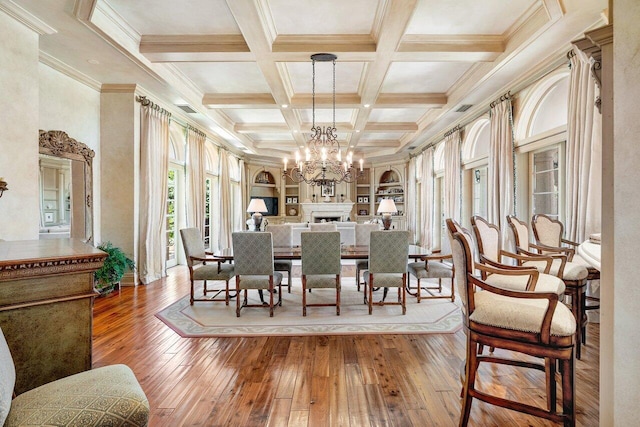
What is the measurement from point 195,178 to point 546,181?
20.0ft

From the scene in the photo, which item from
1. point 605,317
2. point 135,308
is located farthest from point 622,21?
point 135,308

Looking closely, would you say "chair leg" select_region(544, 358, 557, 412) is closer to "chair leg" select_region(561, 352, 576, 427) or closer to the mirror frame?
"chair leg" select_region(561, 352, 576, 427)

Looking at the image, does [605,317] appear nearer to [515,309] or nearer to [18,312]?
[515,309]

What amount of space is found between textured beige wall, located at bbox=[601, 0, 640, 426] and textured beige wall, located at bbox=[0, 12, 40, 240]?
14.4 ft

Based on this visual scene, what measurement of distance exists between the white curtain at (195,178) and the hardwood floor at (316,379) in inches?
139

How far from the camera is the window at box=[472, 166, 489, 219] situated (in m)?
6.01

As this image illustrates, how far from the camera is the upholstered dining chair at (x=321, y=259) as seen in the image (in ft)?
11.5

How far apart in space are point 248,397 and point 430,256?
2641 mm

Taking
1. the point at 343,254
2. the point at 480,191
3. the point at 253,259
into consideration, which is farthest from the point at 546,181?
the point at 253,259

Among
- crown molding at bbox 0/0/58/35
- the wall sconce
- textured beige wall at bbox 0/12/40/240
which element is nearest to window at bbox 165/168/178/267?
textured beige wall at bbox 0/12/40/240

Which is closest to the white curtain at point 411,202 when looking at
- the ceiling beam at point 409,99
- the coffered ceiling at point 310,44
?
the ceiling beam at point 409,99

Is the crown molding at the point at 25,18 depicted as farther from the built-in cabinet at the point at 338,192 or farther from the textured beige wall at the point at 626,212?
the built-in cabinet at the point at 338,192

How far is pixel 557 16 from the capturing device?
2.95 metres

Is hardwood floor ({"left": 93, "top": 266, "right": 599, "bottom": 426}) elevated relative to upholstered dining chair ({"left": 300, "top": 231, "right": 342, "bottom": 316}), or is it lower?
lower
